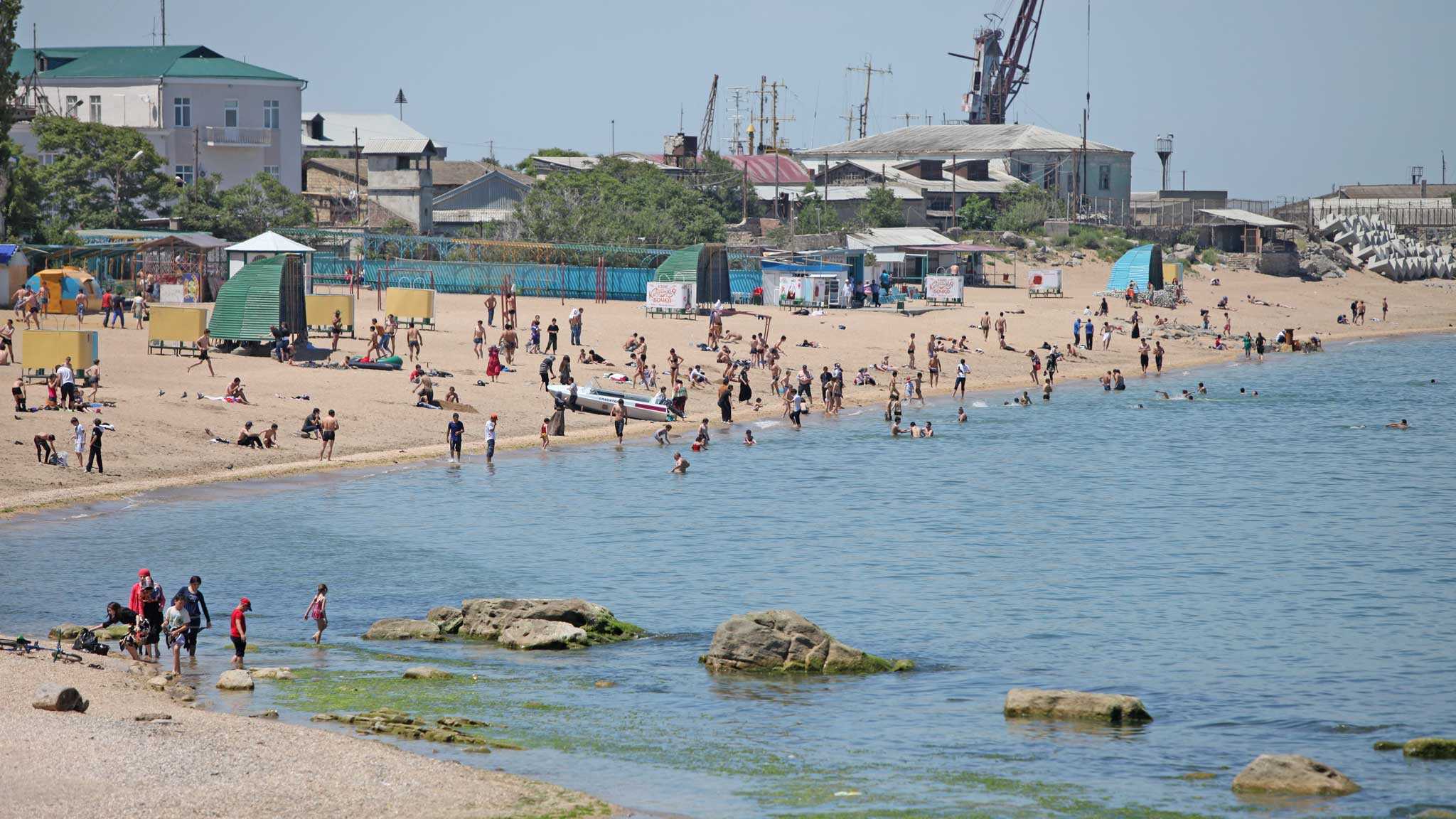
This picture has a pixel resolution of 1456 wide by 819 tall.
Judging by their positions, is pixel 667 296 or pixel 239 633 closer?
pixel 239 633

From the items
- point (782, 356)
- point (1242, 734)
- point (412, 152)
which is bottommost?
point (1242, 734)

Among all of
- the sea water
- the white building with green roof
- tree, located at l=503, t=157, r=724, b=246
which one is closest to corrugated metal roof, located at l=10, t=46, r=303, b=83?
the white building with green roof

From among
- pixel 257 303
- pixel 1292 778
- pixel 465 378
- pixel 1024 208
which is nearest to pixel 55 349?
pixel 257 303

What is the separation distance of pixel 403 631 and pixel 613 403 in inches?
843

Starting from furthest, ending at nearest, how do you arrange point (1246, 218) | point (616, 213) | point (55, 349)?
point (1246, 218)
point (616, 213)
point (55, 349)

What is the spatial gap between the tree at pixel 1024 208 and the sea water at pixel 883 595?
48144 mm

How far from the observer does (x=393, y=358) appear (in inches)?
1730

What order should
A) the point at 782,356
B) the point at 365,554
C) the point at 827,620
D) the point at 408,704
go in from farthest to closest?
the point at 782,356, the point at 365,554, the point at 827,620, the point at 408,704

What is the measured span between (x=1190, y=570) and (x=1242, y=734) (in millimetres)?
10166

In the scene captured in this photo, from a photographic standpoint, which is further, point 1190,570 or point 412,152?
point 412,152

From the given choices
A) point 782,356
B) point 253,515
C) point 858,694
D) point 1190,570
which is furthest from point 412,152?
point 858,694

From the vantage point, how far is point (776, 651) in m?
20.1

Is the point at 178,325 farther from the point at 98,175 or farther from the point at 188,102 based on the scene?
the point at 188,102

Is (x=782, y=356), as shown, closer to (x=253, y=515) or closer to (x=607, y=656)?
(x=253, y=515)
